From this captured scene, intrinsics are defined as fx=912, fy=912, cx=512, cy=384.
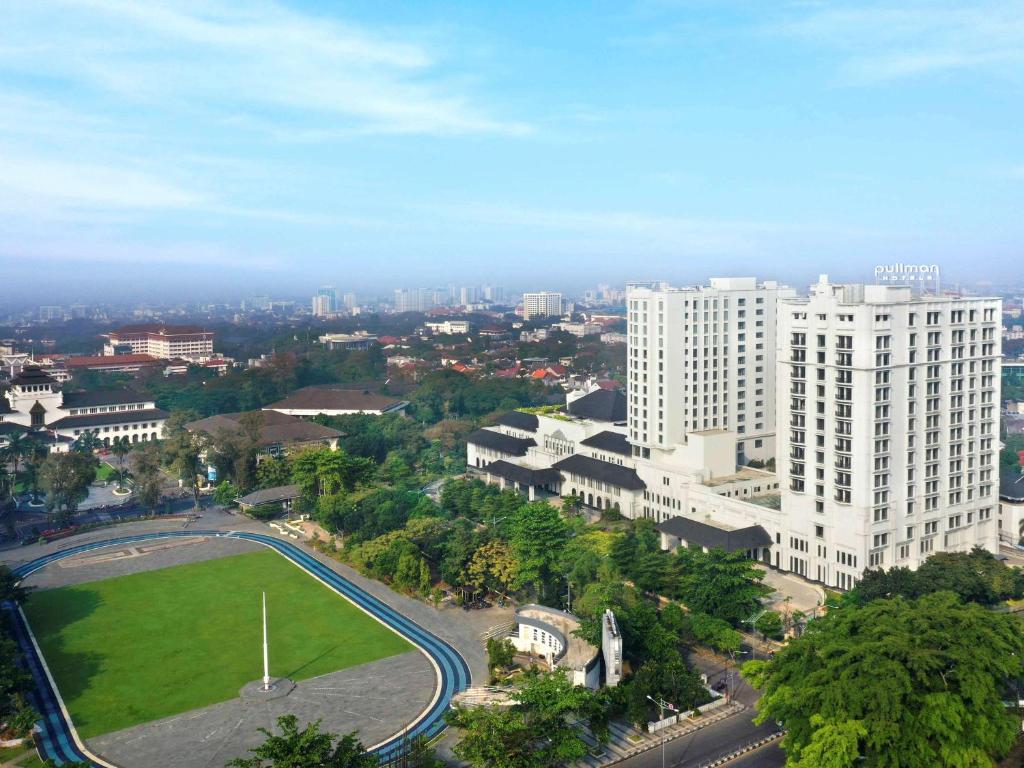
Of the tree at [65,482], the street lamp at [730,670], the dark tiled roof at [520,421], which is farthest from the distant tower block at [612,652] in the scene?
the tree at [65,482]

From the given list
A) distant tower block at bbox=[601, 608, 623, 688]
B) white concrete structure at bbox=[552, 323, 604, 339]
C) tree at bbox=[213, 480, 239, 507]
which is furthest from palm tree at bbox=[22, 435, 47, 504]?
white concrete structure at bbox=[552, 323, 604, 339]

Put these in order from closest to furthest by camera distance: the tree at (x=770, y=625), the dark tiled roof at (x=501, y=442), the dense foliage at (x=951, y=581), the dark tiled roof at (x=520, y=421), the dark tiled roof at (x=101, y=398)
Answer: the tree at (x=770, y=625), the dense foliage at (x=951, y=581), the dark tiled roof at (x=501, y=442), the dark tiled roof at (x=520, y=421), the dark tiled roof at (x=101, y=398)

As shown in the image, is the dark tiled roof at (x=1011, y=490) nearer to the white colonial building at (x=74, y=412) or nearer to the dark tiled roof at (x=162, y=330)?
the white colonial building at (x=74, y=412)

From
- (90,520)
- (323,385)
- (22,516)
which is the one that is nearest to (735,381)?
(90,520)

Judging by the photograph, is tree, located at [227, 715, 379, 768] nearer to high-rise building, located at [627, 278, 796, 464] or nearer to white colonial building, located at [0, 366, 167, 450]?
high-rise building, located at [627, 278, 796, 464]

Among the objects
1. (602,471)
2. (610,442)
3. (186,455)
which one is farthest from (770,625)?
(186,455)

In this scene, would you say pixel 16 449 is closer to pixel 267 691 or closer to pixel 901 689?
pixel 267 691

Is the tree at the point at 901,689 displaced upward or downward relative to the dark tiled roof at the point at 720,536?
upward
